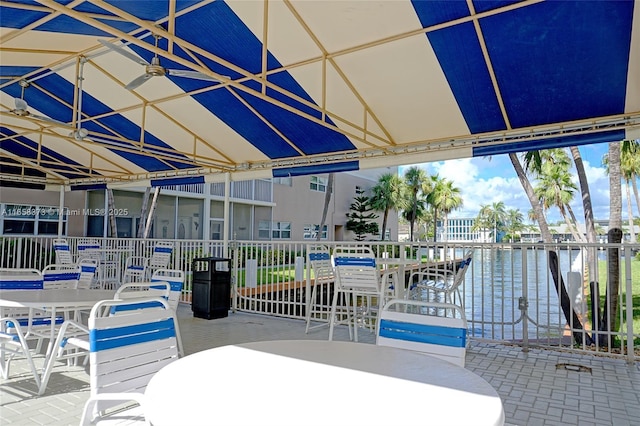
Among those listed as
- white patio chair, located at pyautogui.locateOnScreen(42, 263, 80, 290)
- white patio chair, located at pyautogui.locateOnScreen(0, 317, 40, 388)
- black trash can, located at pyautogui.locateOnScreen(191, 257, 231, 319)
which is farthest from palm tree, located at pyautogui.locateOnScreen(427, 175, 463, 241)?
white patio chair, located at pyautogui.locateOnScreen(0, 317, 40, 388)

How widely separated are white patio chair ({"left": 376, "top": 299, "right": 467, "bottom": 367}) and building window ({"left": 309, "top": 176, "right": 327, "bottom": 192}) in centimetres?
1999

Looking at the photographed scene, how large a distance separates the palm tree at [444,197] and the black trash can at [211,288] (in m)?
30.1

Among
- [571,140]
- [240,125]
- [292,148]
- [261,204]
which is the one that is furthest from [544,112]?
[261,204]

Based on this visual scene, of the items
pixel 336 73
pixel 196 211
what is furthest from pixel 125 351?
pixel 196 211

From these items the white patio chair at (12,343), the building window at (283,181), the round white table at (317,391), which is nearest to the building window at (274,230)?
the building window at (283,181)

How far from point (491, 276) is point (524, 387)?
1.74 m

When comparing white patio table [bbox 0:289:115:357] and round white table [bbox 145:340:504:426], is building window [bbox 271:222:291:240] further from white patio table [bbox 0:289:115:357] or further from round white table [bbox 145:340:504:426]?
round white table [bbox 145:340:504:426]

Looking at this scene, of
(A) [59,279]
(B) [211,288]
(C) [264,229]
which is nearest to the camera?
(A) [59,279]

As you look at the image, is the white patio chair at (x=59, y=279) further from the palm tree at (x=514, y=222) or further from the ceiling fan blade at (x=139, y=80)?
the palm tree at (x=514, y=222)

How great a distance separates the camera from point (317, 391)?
57.1 inches

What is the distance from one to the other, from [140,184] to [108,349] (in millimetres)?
8452

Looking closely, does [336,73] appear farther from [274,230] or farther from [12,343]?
[274,230]

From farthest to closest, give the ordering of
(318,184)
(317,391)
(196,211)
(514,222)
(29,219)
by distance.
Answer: (514,222), (318,184), (196,211), (29,219), (317,391)

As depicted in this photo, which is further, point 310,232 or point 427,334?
point 310,232
